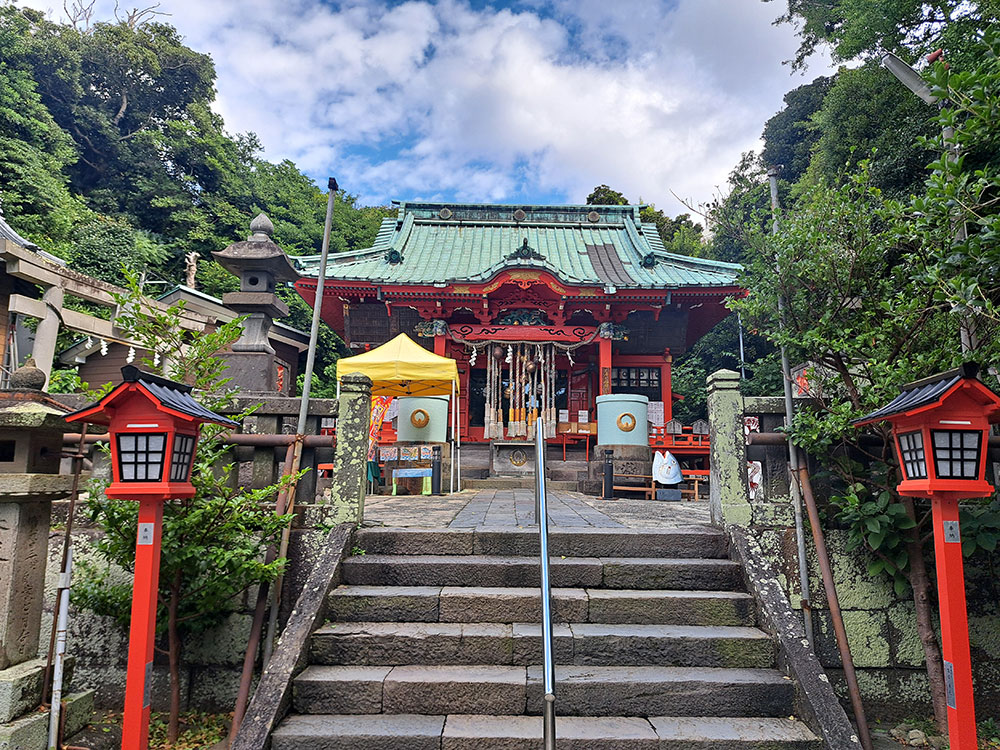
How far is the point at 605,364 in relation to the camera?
13.7 metres

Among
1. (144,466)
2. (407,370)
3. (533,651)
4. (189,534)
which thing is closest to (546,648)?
(533,651)

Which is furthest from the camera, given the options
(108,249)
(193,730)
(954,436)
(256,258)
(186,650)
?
(108,249)

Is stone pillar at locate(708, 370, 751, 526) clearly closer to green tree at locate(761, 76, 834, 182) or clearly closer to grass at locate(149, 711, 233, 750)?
grass at locate(149, 711, 233, 750)

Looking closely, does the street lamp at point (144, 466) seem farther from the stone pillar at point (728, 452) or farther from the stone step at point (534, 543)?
the stone pillar at point (728, 452)

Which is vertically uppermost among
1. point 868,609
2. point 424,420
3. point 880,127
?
point 880,127

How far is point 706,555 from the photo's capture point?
14.5 ft

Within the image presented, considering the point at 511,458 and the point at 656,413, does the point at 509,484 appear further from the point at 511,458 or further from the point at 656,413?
the point at 656,413

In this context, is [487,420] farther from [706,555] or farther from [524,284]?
[706,555]

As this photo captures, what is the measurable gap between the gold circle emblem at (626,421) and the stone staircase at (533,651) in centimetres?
492

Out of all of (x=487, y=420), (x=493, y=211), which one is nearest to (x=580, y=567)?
(x=487, y=420)

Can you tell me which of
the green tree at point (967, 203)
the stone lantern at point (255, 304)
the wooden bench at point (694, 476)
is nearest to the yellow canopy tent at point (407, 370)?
the stone lantern at point (255, 304)

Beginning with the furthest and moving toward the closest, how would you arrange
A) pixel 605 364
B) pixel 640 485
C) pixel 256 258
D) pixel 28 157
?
pixel 28 157 → pixel 605 364 → pixel 640 485 → pixel 256 258

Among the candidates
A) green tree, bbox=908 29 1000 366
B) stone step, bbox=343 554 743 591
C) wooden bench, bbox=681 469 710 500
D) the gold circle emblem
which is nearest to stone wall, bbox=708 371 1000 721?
stone step, bbox=343 554 743 591

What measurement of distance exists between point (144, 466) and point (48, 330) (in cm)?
964
